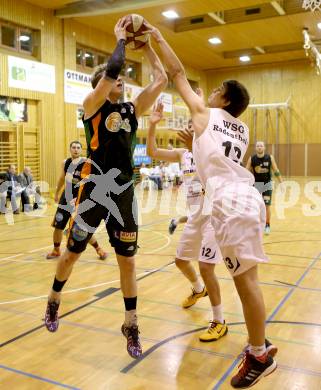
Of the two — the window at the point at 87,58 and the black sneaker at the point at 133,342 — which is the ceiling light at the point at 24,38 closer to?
the window at the point at 87,58

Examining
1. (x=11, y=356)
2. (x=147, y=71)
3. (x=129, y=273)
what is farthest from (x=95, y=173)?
(x=147, y=71)

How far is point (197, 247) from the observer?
4422 millimetres

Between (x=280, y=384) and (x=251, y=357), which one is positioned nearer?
(x=251, y=357)

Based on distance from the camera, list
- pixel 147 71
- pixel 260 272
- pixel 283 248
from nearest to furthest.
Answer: pixel 260 272, pixel 283 248, pixel 147 71

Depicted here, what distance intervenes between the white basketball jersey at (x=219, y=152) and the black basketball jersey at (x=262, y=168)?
6.37 meters

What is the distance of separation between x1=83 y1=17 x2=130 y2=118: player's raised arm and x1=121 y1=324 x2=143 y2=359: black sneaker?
5.42ft

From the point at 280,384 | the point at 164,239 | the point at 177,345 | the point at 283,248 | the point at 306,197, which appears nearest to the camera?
the point at 280,384

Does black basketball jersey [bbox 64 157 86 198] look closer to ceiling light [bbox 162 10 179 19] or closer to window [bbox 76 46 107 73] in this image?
window [bbox 76 46 107 73]

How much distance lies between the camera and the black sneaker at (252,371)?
2838 mm

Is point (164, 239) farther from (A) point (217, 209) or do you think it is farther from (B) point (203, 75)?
(B) point (203, 75)

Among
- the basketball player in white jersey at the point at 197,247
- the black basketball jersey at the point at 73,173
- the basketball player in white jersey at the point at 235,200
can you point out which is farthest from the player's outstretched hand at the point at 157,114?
the black basketball jersey at the point at 73,173

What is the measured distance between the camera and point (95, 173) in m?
3.35

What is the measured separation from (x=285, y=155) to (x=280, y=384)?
26.7 metres

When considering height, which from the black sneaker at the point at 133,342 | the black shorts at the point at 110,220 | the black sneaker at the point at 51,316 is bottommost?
the black sneaker at the point at 133,342
